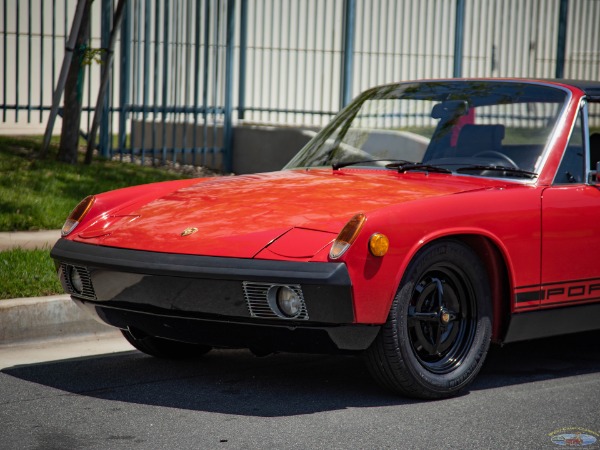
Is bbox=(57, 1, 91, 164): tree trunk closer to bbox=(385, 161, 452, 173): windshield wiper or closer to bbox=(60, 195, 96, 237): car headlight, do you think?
bbox=(60, 195, 96, 237): car headlight

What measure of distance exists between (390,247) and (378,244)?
7 cm

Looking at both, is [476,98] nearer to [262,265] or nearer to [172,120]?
[262,265]

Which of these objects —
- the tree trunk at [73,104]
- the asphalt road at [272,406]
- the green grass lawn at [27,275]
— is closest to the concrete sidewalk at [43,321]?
the green grass lawn at [27,275]

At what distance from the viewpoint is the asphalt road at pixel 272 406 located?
14.4 feet

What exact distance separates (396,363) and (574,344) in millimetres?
2279

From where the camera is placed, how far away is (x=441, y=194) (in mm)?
5113

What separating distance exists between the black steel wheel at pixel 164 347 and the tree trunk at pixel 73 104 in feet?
20.6

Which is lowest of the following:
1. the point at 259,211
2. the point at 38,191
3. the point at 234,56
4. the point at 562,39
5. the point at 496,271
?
the point at 38,191

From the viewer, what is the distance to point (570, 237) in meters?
5.48

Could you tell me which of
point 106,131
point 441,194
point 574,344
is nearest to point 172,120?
point 106,131

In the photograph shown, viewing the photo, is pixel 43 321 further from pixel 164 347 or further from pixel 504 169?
pixel 504 169

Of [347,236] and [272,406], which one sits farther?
[272,406]

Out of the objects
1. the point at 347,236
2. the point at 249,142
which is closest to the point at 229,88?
the point at 249,142

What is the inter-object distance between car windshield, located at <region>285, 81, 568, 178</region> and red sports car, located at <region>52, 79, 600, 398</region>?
0.04 ft
